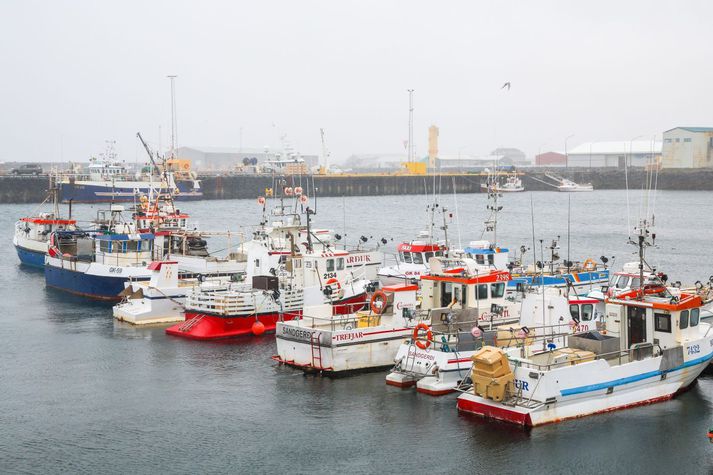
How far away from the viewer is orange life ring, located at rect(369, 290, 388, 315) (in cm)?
2458

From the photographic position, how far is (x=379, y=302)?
24703mm

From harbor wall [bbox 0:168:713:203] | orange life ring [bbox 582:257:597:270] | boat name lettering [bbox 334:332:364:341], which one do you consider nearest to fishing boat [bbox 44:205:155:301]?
boat name lettering [bbox 334:332:364:341]

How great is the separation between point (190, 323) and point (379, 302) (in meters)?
8.59

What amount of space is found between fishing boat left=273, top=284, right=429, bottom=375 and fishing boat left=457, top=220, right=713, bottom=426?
4240mm

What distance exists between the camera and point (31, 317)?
3525 centimetres

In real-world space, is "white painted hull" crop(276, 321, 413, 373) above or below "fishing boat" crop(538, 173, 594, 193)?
below

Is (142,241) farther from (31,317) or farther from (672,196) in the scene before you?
(672,196)

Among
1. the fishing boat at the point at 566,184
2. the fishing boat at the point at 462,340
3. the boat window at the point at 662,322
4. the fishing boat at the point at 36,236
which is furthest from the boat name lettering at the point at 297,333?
the fishing boat at the point at 566,184

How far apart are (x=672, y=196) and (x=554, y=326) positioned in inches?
4475

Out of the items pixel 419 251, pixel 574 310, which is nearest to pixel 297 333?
pixel 574 310

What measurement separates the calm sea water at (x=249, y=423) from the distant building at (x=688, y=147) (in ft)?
429

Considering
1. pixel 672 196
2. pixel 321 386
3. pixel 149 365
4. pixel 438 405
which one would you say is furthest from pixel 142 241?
pixel 672 196

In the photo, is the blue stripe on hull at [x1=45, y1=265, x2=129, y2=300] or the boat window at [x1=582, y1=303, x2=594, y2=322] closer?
the boat window at [x1=582, y1=303, x2=594, y2=322]

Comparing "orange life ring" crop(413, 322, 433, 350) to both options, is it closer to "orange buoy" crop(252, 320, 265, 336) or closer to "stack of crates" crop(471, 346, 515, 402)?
"stack of crates" crop(471, 346, 515, 402)
